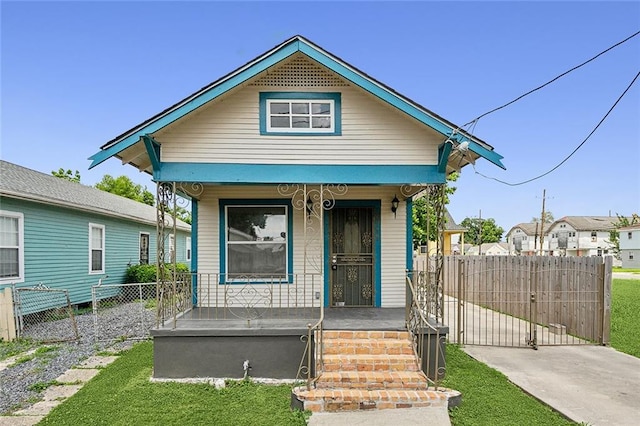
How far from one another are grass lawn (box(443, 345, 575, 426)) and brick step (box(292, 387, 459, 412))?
0.94 feet

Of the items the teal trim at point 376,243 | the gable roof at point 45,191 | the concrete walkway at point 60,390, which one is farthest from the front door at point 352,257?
the gable roof at point 45,191

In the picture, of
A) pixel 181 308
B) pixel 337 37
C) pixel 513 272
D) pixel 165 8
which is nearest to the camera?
pixel 181 308

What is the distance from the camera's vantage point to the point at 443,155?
6664 millimetres

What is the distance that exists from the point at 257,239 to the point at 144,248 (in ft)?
40.0

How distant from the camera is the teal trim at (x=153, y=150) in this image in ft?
20.9

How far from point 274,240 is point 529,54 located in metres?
11.2

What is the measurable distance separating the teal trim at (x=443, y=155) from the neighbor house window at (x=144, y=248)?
15.3 metres

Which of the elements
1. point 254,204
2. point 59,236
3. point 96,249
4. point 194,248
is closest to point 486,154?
point 254,204

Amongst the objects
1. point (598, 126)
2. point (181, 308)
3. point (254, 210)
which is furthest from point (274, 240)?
point (598, 126)

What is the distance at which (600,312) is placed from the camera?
829 cm

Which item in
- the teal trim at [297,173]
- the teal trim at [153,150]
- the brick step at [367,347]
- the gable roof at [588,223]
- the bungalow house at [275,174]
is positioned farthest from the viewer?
the gable roof at [588,223]

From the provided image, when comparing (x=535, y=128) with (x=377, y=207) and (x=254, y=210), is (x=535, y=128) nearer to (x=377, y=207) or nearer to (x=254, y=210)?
(x=377, y=207)

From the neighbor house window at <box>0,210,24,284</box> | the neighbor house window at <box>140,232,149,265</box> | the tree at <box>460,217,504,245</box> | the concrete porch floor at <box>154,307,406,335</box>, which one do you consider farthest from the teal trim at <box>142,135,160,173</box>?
the tree at <box>460,217,504,245</box>

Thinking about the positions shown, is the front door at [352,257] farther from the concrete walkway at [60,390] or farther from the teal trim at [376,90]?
the concrete walkway at [60,390]
